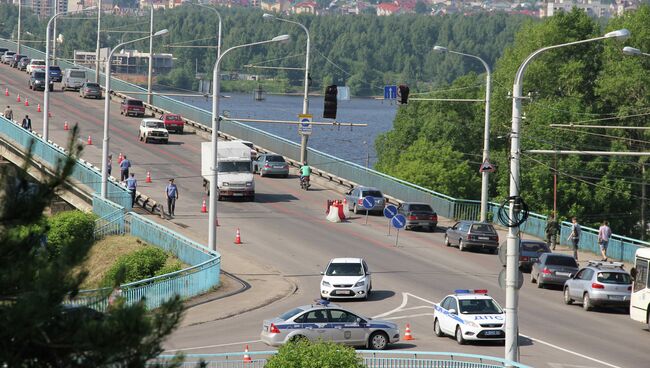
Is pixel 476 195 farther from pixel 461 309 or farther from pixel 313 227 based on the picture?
pixel 461 309

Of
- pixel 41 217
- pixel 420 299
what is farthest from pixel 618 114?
pixel 41 217

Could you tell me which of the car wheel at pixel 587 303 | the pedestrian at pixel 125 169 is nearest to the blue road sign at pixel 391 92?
the pedestrian at pixel 125 169

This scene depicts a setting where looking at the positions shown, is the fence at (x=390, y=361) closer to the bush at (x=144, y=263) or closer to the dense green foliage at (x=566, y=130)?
the bush at (x=144, y=263)

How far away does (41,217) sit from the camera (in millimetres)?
13234

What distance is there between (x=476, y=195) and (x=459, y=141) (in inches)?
200

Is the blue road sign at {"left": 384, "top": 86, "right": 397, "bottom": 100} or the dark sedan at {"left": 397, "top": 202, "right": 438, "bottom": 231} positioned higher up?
the blue road sign at {"left": 384, "top": 86, "right": 397, "bottom": 100}

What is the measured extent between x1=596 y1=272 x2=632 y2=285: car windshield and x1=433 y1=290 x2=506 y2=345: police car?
632 centimetres

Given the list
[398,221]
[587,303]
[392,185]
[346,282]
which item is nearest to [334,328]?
[346,282]

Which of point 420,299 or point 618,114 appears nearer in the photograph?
point 420,299

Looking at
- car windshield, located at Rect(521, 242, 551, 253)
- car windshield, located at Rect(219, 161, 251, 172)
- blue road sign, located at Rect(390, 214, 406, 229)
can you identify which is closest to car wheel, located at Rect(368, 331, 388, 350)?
car windshield, located at Rect(521, 242, 551, 253)

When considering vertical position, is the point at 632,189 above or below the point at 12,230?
below

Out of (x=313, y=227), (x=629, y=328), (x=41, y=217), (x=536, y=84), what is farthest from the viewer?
(x=536, y=84)

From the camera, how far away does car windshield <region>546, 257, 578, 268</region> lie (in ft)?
135

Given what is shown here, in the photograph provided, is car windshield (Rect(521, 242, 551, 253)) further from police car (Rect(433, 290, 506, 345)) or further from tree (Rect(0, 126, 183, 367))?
tree (Rect(0, 126, 183, 367))
